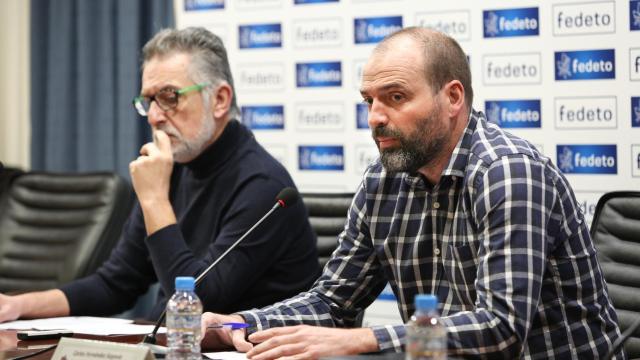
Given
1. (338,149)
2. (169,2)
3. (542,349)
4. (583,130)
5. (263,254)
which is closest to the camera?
(542,349)

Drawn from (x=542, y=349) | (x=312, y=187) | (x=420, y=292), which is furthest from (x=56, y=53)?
(x=542, y=349)

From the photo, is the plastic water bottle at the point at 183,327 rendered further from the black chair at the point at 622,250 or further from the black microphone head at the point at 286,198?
the black chair at the point at 622,250

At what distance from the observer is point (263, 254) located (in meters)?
2.86

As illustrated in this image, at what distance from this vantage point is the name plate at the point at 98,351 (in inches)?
67.7

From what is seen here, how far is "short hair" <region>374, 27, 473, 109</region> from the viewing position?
227cm

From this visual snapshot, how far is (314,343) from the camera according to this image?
196 centimetres

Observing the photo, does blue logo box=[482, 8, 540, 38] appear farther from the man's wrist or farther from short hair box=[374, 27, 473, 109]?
the man's wrist

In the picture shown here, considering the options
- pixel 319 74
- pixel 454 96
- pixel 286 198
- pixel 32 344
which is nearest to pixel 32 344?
pixel 32 344

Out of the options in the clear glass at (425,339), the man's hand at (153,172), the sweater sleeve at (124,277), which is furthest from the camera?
the sweater sleeve at (124,277)

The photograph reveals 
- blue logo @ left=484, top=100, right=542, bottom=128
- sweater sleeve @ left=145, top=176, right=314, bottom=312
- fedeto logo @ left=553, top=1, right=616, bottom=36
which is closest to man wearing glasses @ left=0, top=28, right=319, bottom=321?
sweater sleeve @ left=145, top=176, right=314, bottom=312

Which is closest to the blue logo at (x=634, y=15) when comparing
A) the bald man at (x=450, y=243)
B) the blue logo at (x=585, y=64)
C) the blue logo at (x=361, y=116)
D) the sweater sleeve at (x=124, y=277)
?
the blue logo at (x=585, y=64)

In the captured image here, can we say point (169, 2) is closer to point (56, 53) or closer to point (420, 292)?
point (56, 53)

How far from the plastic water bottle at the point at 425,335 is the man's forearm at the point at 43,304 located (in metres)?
1.50

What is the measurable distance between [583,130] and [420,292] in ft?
4.61
